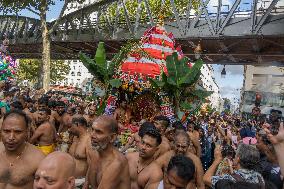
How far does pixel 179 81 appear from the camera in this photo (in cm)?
1072

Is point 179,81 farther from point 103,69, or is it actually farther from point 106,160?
point 106,160

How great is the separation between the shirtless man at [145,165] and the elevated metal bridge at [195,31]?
10.5m

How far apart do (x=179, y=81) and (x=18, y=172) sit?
7.26 meters

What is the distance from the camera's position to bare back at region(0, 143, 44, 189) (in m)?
3.89

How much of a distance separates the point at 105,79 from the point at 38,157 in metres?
7.52

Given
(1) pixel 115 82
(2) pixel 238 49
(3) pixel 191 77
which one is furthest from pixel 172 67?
(2) pixel 238 49

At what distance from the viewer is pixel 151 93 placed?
11.7 meters

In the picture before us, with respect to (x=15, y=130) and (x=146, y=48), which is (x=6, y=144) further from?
(x=146, y=48)

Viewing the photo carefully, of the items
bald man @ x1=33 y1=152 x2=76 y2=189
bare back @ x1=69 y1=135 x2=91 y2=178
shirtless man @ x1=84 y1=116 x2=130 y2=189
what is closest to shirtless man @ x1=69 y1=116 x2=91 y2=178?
bare back @ x1=69 y1=135 x2=91 y2=178

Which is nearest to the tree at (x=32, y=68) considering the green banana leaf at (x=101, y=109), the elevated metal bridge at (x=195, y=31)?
the elevated metal bridge at (x=195, y=31)

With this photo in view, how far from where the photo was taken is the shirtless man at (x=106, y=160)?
403 centimetres

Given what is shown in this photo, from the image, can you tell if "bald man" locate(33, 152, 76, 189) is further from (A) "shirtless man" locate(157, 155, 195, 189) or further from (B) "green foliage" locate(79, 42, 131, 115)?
(B) "green foliage" locate(79, 42, 131, 115)

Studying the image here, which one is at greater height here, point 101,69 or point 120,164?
point 101,69

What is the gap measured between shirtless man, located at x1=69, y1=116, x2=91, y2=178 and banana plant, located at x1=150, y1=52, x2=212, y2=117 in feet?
14.0
